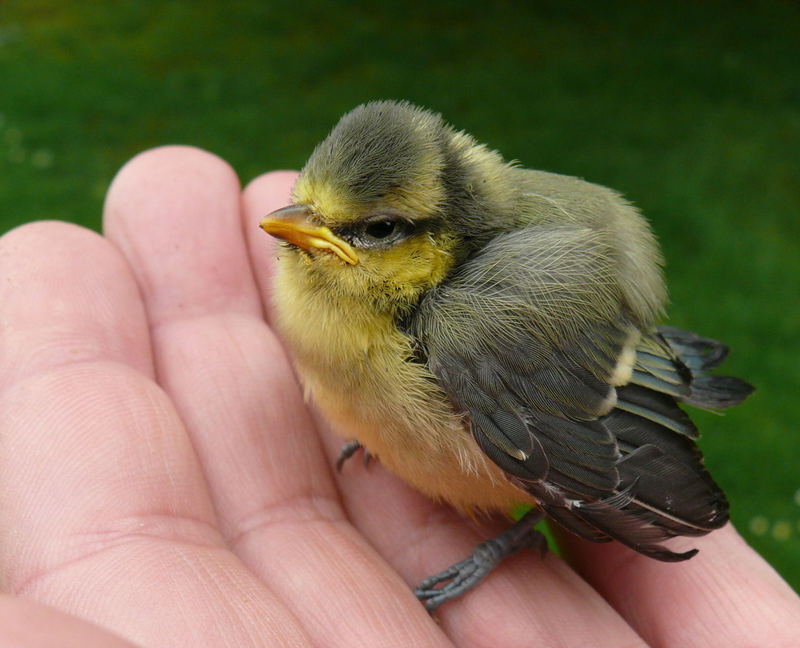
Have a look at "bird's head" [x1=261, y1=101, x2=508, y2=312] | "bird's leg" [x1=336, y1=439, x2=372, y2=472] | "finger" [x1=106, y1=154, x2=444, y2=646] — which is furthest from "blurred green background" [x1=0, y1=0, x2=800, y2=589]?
"bird's head" [x1=261, y1=101, x2=508, y2=312]

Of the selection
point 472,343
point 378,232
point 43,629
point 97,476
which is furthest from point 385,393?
point 43,629

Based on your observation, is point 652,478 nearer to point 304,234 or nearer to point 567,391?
point 567,391

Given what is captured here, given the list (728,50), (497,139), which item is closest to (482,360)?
(497,139)

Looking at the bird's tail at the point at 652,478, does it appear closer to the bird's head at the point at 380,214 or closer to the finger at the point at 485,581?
the finger at the point at 485,581

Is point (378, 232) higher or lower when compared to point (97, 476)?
higher

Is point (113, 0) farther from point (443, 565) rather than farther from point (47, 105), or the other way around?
point (443, 565)
